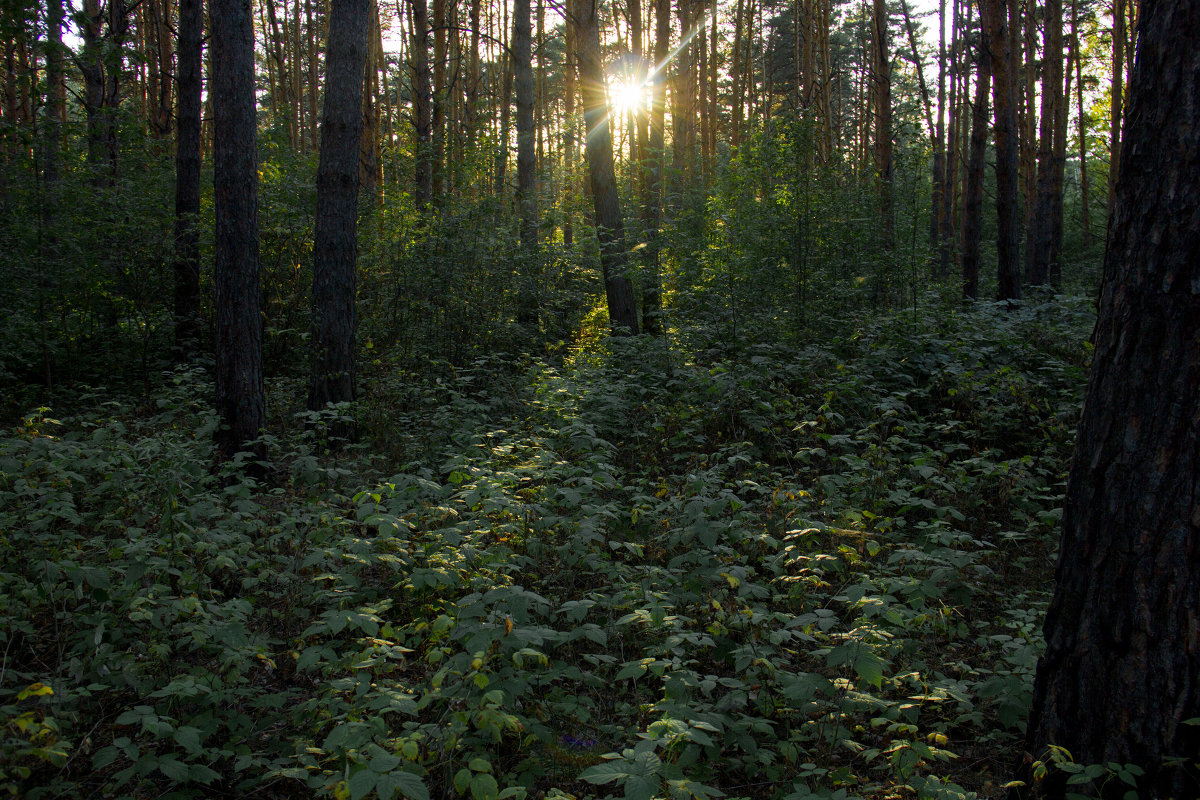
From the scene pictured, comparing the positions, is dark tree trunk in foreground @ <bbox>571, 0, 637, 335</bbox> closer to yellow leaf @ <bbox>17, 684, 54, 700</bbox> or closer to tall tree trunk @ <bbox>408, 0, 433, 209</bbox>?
tall tree trunk @ <bbox>408, 0, 433, 209</bbox>

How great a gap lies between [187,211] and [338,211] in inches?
186

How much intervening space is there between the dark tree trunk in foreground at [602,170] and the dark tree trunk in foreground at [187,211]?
211 inches

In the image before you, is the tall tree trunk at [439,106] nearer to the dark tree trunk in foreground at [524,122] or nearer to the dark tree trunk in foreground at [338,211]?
the dark tree trunk in foreground at [524,122]

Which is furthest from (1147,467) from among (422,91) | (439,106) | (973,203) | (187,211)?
(422,91)

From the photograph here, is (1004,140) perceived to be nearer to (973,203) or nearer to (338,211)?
(973,203)

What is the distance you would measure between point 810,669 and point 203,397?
7.31m

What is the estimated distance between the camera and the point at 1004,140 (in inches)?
422

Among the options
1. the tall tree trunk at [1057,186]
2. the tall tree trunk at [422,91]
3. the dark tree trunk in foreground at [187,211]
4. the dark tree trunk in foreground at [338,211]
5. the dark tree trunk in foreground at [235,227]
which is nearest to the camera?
the dark tree trunk in foreground at [235,227]

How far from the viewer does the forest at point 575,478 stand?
2.12 m

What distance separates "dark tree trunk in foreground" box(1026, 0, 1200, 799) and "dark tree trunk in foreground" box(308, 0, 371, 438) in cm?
616

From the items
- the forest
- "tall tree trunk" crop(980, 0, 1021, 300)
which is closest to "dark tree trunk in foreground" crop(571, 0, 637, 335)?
the forest

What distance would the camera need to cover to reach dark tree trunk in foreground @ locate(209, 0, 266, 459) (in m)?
5.84

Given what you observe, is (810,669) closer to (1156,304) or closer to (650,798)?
(650,798)

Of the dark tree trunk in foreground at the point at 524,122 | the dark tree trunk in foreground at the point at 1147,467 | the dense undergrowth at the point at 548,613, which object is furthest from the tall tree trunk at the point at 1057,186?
the dark tree trunk in foreground at the point at 1147,467
